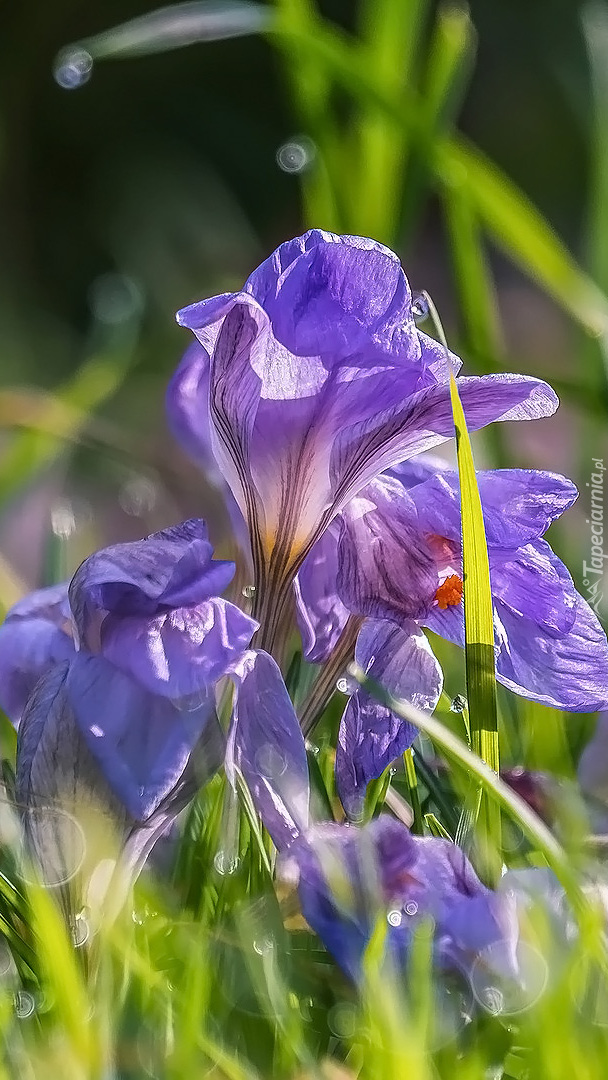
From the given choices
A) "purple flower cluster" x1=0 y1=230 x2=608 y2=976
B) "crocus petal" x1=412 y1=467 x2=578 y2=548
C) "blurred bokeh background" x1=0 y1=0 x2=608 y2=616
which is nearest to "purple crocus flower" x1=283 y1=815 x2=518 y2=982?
"purple flower cluster" x1=0 y1=230 x2=608 y2=976

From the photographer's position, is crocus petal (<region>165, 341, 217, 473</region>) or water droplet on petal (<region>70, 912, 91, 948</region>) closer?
water droplet on petal (<region>70, 912, 91, 948</region>)

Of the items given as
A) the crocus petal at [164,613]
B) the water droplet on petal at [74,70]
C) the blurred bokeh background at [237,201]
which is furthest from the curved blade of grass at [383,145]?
the crocus petal at [164,613]

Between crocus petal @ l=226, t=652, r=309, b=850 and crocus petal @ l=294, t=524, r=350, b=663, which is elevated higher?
crocus petal @ l=294, t=524, r=350, b=663

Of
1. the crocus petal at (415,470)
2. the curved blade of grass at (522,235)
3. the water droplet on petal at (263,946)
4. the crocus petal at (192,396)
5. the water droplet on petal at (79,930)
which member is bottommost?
the water droplet on petal at (263,946)

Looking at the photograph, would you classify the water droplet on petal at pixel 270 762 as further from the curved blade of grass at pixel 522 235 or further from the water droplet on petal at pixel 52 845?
the curved blade of grass at pixel 522 235

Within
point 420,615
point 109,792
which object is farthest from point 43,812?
point 420,615

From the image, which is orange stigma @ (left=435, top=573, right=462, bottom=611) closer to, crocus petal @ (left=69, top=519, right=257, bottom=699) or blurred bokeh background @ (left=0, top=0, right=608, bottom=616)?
crocus petal @ (left=69, top=519, right=257, bottom=699)

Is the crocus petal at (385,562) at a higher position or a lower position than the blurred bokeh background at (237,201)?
lower
